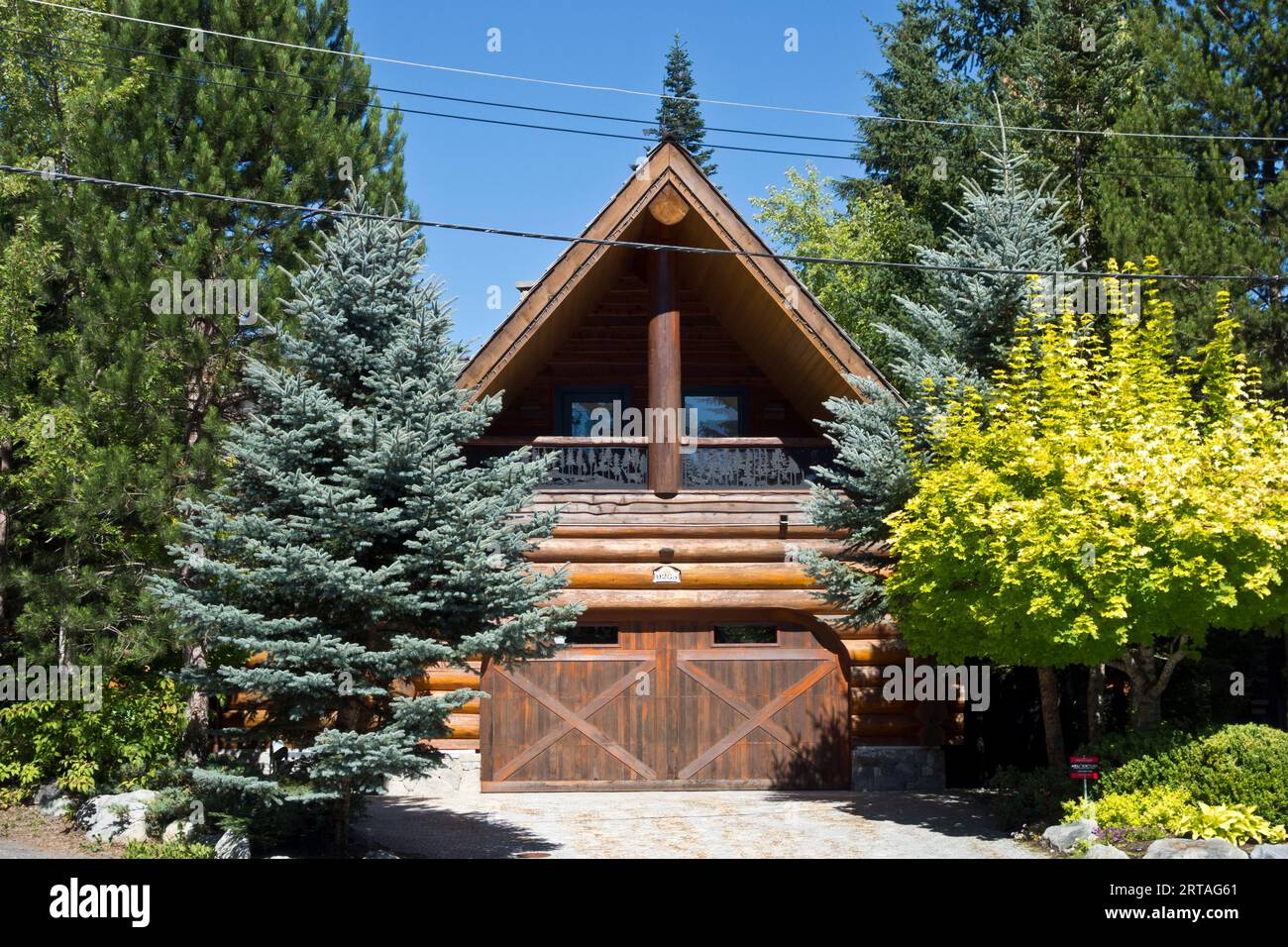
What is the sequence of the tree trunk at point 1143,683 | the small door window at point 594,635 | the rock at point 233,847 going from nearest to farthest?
1. the rock at point 233,847
2. the tree trunk at point 1143,683
3. the small door window at point 594,635

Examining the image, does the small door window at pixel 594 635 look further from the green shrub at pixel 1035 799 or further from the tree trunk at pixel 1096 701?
the tree trunk at pixel 1096 701

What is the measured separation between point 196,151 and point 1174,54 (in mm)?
14633

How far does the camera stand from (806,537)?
19.7 meters

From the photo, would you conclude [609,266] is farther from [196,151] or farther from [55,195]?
[55,195]

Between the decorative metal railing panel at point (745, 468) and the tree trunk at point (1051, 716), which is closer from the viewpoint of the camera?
the tree trunk at point (1051, 716)

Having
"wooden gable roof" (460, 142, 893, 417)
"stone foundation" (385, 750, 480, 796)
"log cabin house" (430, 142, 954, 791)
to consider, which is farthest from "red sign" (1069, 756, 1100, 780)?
"stone foundation" (385, 750, 480, 796)

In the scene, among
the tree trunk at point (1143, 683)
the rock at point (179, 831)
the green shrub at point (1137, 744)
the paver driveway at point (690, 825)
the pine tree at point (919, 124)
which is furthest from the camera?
the pine tree at point (919, 124)

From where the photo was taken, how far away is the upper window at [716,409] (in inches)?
844

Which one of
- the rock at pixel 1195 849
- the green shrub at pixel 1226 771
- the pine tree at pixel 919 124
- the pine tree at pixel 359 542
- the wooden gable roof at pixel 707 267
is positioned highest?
the pine tree at pixel 919 124

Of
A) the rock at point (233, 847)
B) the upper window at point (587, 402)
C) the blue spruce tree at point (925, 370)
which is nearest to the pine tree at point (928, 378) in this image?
the blue spruce tree at point (925, 370)

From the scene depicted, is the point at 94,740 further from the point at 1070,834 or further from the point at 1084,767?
the point at 1084,767

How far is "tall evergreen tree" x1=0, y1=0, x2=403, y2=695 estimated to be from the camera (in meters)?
16.1

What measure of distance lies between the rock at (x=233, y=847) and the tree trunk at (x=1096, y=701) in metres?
10.7
